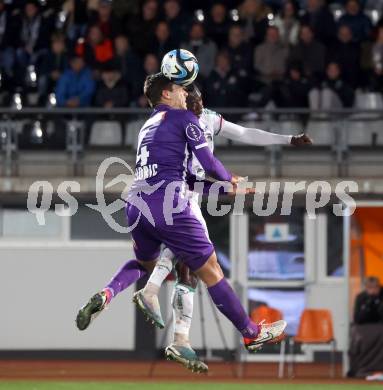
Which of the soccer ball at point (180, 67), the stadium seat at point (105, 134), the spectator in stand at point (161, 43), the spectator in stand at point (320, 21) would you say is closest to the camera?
the soccer ball at point (180, 67)

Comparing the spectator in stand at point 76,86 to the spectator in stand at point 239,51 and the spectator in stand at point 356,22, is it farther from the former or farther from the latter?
the spectator in stand at point 356,22

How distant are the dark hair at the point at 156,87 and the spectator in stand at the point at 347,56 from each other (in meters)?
9.14

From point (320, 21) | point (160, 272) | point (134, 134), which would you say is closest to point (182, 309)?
point (160, 272)

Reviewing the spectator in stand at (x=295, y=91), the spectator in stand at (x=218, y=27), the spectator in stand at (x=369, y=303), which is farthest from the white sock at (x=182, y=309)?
the spectator in stand at (x=218, y=27)

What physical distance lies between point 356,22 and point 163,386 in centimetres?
583

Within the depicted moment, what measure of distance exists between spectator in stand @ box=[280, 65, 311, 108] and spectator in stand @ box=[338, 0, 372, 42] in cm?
101

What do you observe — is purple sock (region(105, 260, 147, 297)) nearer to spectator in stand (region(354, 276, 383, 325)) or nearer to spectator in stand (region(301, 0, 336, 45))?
spectator in stand (region(354, 276, 383, 325))

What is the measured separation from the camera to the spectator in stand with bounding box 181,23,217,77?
17609mm

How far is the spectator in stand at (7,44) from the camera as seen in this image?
18109mm

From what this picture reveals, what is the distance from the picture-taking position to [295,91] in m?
17.5

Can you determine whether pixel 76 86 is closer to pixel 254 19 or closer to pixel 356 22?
pixel 254 19

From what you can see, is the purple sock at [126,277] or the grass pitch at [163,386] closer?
the purple sock at [126,277]

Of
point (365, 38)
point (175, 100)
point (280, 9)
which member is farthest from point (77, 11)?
point (175, 100)

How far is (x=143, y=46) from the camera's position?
17.9m
